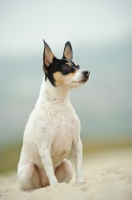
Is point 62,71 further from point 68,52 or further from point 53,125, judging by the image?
point 53,125

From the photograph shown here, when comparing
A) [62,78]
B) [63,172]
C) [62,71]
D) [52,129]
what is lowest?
[63,172]

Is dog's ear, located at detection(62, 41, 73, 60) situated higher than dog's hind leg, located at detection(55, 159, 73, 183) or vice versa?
dog's ear, located at detection(62, 41, 73, 60)

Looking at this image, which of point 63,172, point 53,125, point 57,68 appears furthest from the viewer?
point 63,172

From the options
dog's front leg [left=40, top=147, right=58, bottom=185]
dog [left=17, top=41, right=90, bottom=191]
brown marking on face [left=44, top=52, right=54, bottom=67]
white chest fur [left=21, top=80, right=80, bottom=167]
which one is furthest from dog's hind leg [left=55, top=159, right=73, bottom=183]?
brown marking on face [left=44, top=52, right=54, bottom=67]

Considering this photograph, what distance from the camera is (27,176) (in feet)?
20.3

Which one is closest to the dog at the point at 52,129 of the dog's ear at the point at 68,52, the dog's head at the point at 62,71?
the dog's head at the point at 62,71

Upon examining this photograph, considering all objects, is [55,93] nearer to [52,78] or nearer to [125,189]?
[52,78]

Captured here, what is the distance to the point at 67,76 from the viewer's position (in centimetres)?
598

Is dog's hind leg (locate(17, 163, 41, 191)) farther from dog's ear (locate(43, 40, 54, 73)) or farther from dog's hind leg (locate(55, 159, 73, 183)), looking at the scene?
dog's ear (locate(43, 40, 54, 73))

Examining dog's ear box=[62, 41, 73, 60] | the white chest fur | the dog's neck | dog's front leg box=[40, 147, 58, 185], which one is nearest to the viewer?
dog's front leg box=[40, 147, 58, 185]

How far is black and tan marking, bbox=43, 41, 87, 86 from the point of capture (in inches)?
236

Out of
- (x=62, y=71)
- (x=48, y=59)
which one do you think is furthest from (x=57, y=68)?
(x=48, y=59)

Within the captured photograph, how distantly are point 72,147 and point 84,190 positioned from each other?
1520mm

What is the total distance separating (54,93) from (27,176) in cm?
137
